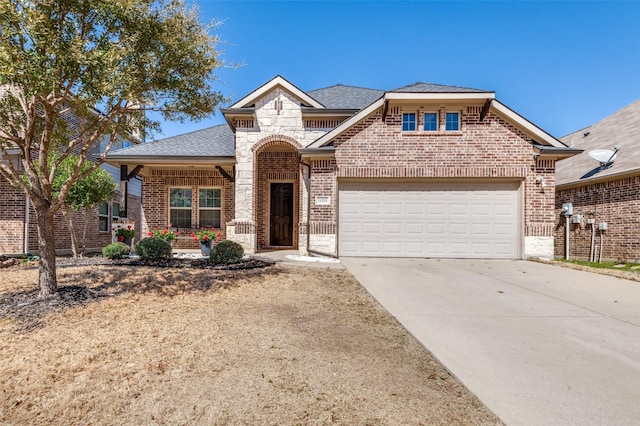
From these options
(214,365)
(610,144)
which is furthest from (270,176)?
(610,144)

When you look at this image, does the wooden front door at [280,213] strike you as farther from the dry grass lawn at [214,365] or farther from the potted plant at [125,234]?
the dry grass lawn at [214,365]

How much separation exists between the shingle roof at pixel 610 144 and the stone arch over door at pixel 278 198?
1029cm

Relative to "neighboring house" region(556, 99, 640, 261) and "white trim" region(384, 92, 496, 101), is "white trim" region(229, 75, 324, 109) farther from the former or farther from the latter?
"neighboring house" region(556, 99, 640, 261)

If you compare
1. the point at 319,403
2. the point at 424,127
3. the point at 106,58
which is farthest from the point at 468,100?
the point at 319,403

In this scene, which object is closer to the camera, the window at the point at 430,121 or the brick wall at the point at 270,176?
the window at the point at 430,121

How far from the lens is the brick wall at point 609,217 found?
10039 millimetres

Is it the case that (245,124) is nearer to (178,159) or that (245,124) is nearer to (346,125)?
(178,159)

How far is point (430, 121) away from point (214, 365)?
31.9ft

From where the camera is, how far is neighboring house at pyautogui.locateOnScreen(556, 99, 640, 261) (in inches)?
398

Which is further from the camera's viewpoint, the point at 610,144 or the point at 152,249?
the point at 610,144

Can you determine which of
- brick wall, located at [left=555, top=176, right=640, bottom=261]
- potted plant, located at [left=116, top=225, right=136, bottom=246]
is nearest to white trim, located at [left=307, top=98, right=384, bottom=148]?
potted plant, located at [left=116, top=225, right=136, bottom=246]

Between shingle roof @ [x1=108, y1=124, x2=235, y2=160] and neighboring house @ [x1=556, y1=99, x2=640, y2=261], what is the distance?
498 inches

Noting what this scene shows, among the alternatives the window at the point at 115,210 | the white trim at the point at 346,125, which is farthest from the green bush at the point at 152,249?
the window at the point at 115,210

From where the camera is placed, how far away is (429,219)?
10352mm
